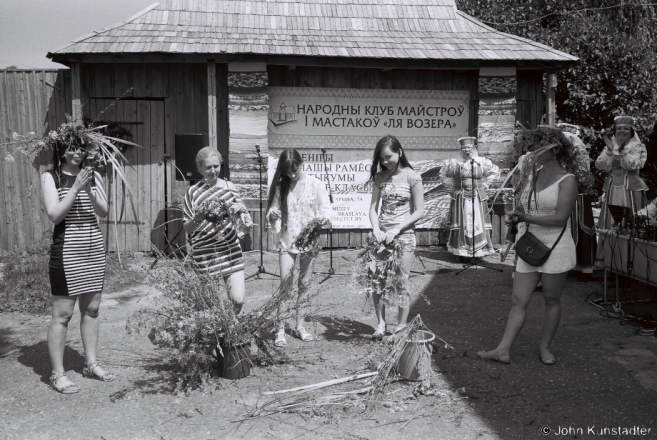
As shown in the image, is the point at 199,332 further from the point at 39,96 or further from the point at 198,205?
the point at 39,96

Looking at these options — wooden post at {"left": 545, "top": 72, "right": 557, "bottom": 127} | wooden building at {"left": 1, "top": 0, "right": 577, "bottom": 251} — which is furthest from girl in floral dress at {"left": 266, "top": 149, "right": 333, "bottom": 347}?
wooden post at {"left": 545, "top": 72, "right": 557, "bottom": 127}

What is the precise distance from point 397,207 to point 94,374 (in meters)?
2.73

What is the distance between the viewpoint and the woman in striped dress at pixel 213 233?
4.96 meters

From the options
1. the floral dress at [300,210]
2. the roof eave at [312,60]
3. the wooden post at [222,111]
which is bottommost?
the floral dress at [300,210]

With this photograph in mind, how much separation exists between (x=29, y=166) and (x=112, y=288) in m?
3.26

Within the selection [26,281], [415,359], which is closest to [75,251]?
[415,359]

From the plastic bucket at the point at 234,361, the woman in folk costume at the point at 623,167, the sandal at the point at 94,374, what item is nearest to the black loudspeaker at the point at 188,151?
the sandal at the point at 94,374

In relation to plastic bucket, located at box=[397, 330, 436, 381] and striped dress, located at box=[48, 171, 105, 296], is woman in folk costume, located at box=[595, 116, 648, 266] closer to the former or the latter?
plastic bucket, located at box=[397, 330, 436, 381]

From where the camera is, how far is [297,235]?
18.4ft

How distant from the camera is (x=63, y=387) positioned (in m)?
4.56

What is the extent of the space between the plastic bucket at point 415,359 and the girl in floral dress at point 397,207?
79 cm

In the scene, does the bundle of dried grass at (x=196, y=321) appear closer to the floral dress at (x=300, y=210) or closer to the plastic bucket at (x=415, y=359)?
the floral dress at (x=300, y=210)

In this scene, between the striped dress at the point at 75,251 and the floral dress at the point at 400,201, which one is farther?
the floral dress at the point at 400,201

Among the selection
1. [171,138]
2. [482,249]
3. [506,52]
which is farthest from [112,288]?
[506,52]
